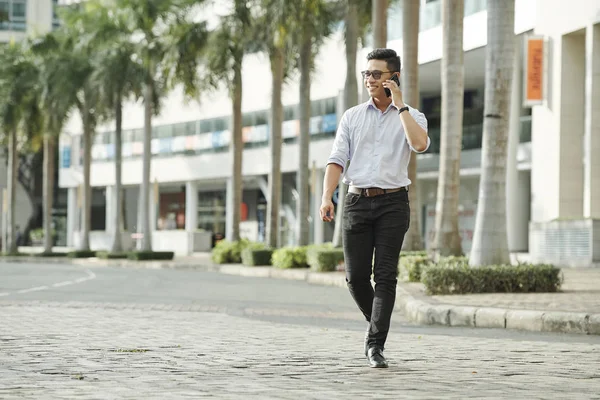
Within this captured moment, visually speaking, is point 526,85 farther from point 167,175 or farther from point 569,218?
point 167,175

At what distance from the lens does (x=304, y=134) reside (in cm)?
3238

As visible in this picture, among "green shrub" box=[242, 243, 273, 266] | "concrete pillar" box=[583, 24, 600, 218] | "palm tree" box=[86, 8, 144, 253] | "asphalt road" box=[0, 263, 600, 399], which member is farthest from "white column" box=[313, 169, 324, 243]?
"asphalt road" box=[0, 263, 600, 399]

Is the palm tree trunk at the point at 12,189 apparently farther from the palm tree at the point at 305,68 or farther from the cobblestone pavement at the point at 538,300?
the cobblestone pavement at the point at 538,300

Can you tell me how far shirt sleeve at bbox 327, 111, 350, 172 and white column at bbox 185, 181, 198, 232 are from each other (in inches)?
2141

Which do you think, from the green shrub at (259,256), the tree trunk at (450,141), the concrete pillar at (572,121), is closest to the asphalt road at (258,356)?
the tree trunk at (450,141)

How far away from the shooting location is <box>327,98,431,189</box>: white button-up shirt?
25.8 feet

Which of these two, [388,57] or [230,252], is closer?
[388,57]

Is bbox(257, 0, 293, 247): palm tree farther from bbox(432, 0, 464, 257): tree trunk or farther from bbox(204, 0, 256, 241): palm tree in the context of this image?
bbox(432, 0, 464, 257): tree trunk

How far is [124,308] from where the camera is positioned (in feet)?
49.3

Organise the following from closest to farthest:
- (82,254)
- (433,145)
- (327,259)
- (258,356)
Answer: (258,356), (327,259), (433,145), (82,254)

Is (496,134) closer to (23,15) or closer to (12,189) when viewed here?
(12,189)

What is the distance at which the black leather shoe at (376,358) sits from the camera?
25.3 feet

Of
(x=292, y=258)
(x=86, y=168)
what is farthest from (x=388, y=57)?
(x=86, y=168)

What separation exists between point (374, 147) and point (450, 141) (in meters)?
13.6
